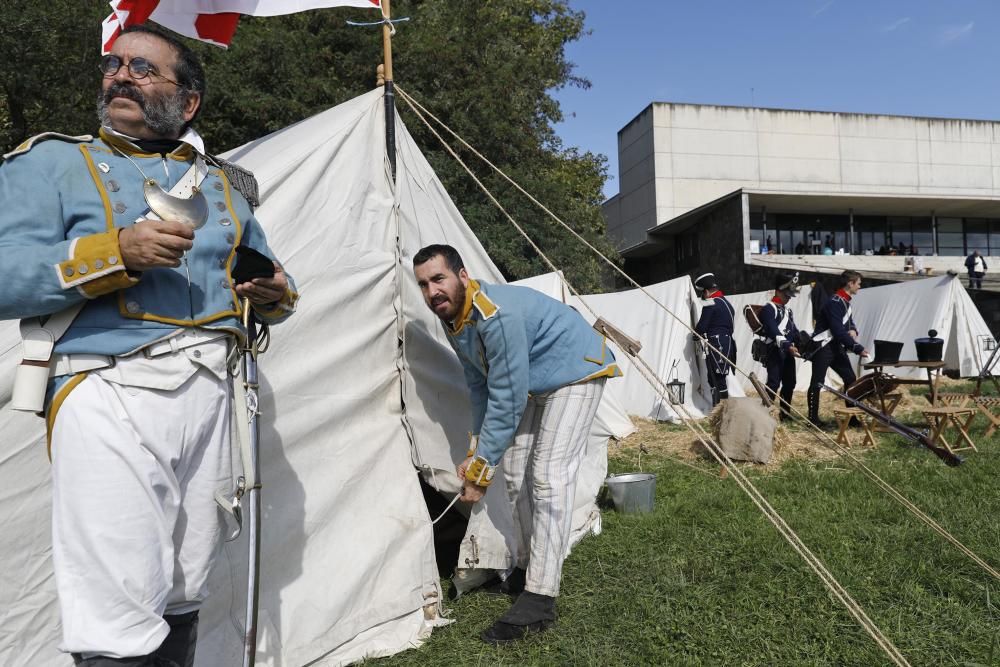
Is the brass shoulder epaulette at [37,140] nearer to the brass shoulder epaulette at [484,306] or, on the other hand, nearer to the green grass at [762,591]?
the brass shoulder epaulette at [484,306]

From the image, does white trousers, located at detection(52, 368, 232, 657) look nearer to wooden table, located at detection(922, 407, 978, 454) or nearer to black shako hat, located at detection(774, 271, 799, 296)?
wooden table, located at detection(922, 407, 978, 454)

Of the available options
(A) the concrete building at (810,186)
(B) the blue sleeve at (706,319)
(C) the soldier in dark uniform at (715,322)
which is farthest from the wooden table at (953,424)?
(A) the concrete building at (810,186)

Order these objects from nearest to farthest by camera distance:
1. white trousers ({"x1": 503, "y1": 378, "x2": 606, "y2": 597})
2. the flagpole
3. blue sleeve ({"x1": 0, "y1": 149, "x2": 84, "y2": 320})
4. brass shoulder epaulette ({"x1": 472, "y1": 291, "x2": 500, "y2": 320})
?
blue sleeve ({"x1": 0, "y1": 149, "x2": 84, "y2": 320})
brass shoulder epaulette ({"x1": 472, "y1": 291, "x2": 500, "y2": 320})
white trousers ({"x1": 503, "y1": 378, "x2": 606, "y2": 597})
the flagpole

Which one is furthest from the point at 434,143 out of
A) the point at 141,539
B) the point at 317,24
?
the point at 141,539

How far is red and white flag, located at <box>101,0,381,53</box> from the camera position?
3250 millimetres

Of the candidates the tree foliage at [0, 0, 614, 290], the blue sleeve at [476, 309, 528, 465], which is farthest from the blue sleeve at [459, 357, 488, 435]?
the tree foliage at [0, 0, 614, 290]

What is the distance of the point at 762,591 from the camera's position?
2.90 metres

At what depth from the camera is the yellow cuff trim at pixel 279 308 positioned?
176cm

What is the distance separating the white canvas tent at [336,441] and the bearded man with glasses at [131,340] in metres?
0.72

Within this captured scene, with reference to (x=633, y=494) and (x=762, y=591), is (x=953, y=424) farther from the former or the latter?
(x=762, y=591)

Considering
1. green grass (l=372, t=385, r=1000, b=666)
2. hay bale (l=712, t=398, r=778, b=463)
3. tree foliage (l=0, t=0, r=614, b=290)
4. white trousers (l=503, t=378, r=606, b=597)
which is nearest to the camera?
green grass (l=372, t=385, r=1000, b=666)

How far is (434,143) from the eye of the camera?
13336 mm

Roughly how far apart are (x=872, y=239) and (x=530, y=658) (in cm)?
2622

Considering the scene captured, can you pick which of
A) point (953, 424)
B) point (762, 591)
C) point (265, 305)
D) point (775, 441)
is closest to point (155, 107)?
point (265, 305)
